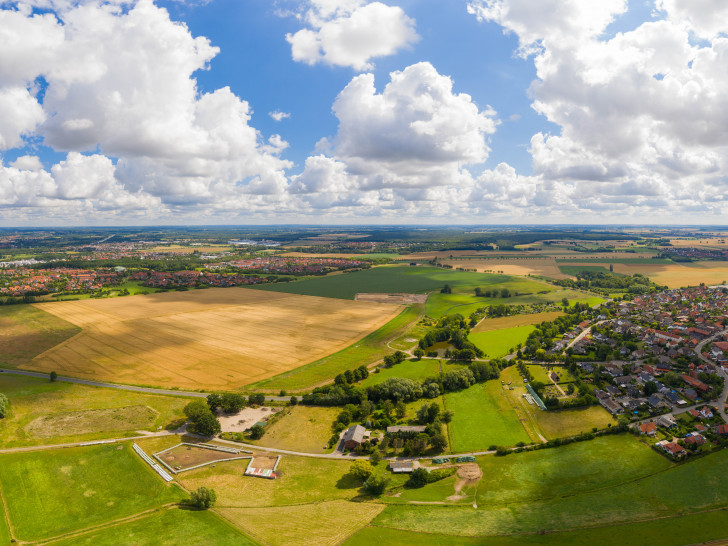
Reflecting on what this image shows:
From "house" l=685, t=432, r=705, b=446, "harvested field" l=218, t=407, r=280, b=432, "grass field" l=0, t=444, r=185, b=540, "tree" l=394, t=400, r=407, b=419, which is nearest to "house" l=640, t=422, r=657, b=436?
"house" l=685, t=432, r=705, b=446

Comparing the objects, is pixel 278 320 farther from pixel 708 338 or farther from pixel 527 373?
pixel 708 338

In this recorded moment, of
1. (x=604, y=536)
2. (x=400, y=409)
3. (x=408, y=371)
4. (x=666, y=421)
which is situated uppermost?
(x=666, y=421)

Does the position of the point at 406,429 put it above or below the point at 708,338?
below

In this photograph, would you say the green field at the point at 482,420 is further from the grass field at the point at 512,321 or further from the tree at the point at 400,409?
the grass field at the point at 512,321

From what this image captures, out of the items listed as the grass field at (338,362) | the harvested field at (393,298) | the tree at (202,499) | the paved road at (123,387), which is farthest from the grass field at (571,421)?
the harvested field at (393,298)

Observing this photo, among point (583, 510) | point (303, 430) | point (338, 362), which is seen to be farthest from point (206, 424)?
point (583, 510)

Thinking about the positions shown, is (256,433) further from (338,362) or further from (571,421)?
(571,421)

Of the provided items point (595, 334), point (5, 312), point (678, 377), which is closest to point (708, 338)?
point (595, 334)
